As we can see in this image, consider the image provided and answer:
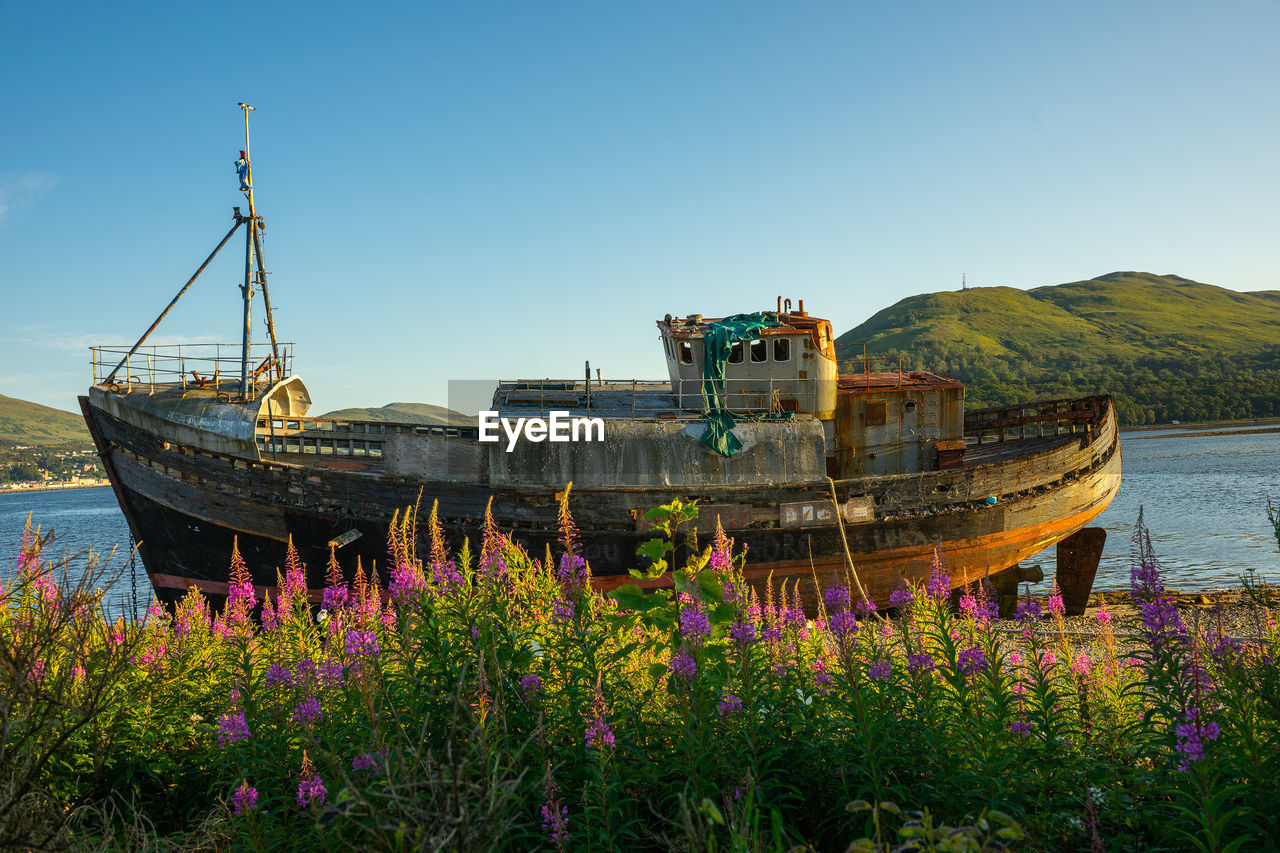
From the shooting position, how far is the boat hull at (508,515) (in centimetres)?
1522

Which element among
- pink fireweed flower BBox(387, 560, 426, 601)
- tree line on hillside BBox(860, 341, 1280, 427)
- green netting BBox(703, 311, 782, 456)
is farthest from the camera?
tree line on hillside BBox(860, 341, 1280, 427)

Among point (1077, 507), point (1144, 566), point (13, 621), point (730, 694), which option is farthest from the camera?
point (1077, 507)

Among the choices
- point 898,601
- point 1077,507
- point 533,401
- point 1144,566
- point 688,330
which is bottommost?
point 1077,507

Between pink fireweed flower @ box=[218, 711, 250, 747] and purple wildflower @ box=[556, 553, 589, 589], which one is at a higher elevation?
purple wildflower @ box=[556, 553, 589, 589]

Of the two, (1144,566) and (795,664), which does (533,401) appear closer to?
(795,664)

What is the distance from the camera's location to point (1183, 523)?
36938mm

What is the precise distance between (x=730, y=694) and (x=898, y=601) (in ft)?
6.55

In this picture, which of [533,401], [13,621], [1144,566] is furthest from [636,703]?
[533,401]

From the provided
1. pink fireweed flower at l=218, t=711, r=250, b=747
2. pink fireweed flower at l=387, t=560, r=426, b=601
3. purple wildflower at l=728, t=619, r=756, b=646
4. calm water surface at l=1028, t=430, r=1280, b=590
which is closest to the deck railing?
calm water surface at l=1028, t=430, r=1280, b=590

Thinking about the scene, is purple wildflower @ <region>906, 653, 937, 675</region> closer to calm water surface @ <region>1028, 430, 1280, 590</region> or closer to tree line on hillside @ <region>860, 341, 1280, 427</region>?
calm water surface @ <region>1028, 430, 1280, 590</region>

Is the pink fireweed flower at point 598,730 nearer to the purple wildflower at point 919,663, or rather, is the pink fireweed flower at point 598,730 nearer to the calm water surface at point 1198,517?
the purple wildflower at point 919,663

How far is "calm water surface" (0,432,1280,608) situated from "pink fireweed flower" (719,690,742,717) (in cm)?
380

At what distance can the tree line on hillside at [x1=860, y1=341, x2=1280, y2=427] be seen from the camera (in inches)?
5418

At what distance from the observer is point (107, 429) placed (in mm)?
17125
